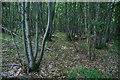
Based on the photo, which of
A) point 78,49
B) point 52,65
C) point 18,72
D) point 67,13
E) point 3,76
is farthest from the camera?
point 67,13

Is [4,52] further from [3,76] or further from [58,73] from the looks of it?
[58,73]

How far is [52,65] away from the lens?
4.62 metres

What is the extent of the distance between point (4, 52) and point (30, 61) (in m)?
2.51

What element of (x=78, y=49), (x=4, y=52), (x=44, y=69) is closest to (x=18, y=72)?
(x=44, y=69)

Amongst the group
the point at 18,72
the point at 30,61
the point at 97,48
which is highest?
the point at 30,61

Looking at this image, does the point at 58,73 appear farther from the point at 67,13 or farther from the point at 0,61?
Result: the point at 67,13

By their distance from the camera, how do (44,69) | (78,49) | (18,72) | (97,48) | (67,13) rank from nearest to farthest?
1. (18,72)
2. (44,69)
3. (78,49)
4. (97,48)
5. (67,13)

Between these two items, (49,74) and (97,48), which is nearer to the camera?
(49,74)

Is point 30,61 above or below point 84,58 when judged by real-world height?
above

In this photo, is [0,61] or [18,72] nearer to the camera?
[18,72]

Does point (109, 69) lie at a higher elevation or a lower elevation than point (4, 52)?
lower

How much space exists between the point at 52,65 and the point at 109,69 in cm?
250

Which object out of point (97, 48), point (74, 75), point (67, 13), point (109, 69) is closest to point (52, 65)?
point (74, 75)

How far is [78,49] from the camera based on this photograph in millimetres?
7074
